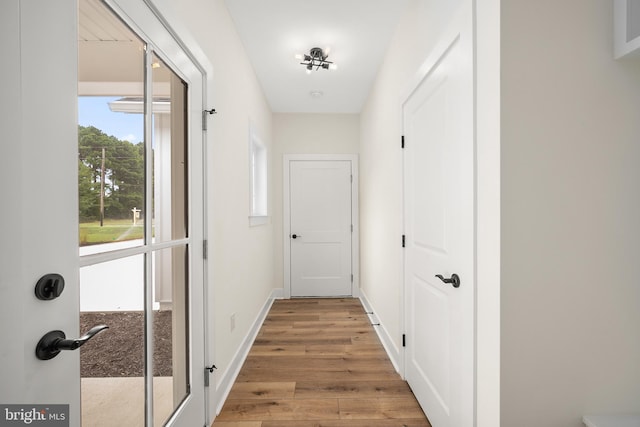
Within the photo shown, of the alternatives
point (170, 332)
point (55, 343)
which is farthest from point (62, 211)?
point (170, 332)

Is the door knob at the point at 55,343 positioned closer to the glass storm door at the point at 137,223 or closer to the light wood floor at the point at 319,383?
the glass storm door at the point at 137,223

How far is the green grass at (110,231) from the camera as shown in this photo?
842 millimetres

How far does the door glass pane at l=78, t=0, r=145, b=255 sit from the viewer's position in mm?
826

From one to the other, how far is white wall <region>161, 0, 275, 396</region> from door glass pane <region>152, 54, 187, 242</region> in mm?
236

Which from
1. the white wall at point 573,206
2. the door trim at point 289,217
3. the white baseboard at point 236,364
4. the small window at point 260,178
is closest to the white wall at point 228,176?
the white baseboard at point 236,364

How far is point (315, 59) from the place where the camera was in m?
2.67

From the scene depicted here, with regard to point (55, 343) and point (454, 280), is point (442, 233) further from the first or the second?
point (55, 343)

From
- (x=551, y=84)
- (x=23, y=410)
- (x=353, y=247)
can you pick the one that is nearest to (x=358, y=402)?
(x=23, y=410)

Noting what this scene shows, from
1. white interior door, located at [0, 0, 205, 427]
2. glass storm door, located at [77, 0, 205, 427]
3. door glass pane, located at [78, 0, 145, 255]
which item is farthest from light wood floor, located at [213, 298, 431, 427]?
door glass pane, located at [78, 0, 145, 255]

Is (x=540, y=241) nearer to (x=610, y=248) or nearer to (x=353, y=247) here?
(x=610, y=248)

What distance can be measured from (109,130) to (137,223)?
1.10ft

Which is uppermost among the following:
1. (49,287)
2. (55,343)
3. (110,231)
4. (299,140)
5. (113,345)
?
(299,140)

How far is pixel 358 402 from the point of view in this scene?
1.81m

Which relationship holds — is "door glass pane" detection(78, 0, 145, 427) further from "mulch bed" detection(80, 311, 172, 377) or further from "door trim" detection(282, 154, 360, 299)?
"door trim" detection(282, 154, 360, 299)
